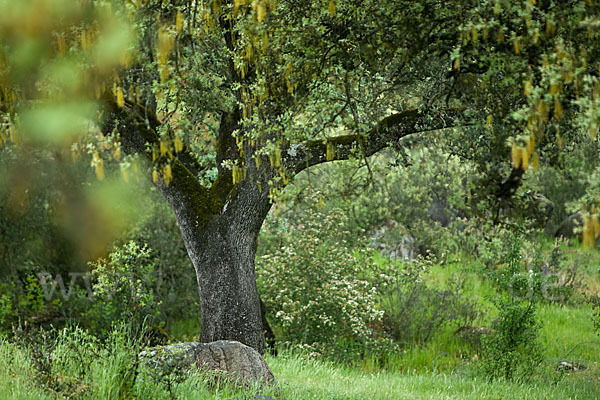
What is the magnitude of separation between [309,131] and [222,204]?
116 inches

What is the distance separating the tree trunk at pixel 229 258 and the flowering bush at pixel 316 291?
→ 1.50 meters

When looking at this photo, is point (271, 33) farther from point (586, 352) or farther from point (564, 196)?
point (564, 196)

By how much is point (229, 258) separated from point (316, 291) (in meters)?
2.58

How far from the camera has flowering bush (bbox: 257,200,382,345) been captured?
1142cm

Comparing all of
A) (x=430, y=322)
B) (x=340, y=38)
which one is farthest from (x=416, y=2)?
(x=430, y=322)

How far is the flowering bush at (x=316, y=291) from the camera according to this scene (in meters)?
11.4

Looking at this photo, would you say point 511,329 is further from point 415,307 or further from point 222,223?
point 222,223

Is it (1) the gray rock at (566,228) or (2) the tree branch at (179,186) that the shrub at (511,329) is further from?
(1) the gray rock at (566,228)

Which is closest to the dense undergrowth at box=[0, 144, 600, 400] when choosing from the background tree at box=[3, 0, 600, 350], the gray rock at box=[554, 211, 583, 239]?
the background tree at box=[3, 0, 600, 350]

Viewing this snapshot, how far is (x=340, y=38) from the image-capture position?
6.40 meters

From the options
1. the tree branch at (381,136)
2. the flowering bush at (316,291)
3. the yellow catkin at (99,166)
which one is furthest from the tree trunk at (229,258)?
the yellow catkin at (99,166)

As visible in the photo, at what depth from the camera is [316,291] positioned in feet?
37.9

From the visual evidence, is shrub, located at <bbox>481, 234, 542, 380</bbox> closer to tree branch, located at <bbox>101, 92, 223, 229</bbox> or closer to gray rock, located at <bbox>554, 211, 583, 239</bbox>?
tree branch, located at <bbox>101, 92, 223, 229</bbox>

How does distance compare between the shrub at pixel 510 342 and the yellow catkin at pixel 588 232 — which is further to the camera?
the shrub at pixel 510 342
